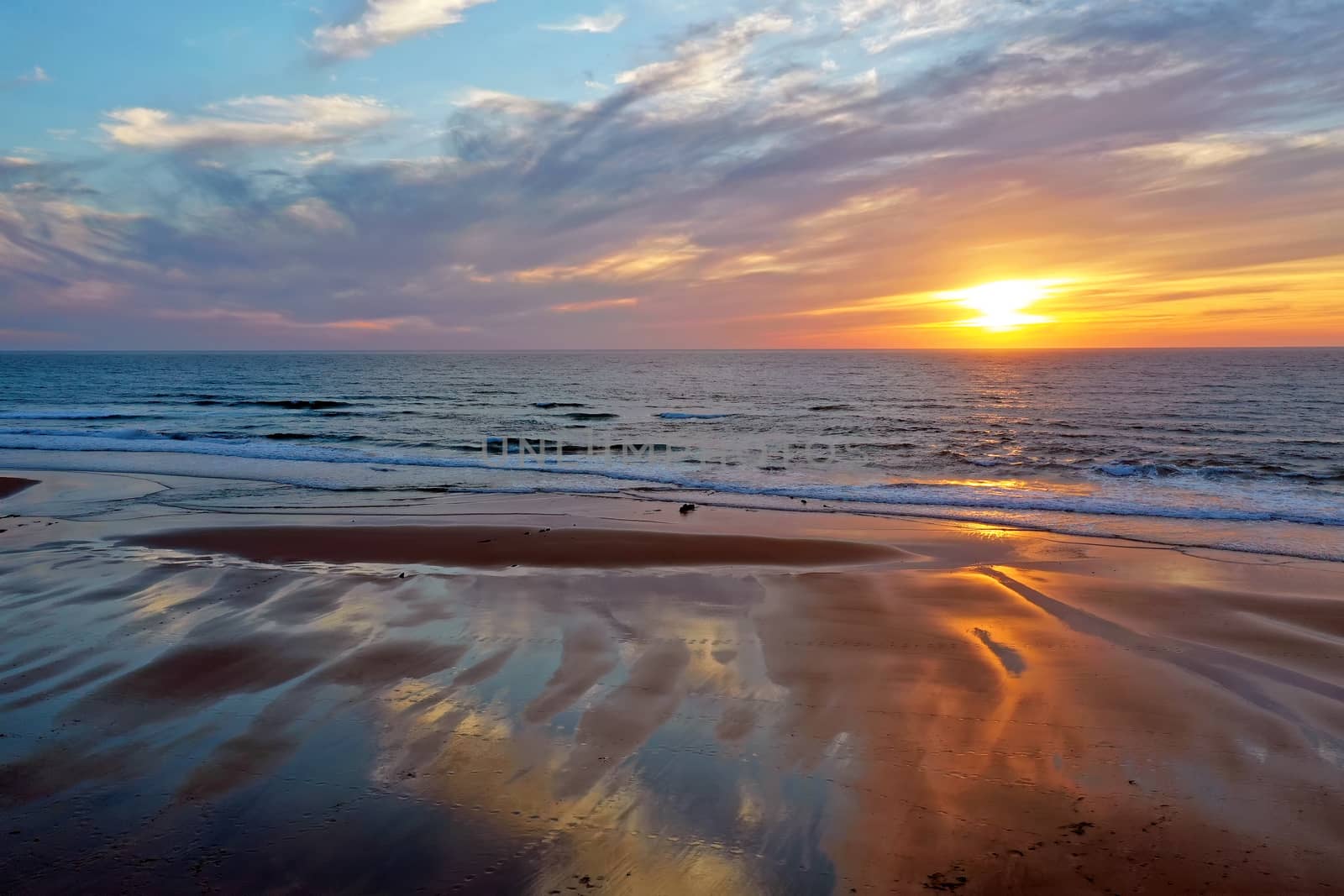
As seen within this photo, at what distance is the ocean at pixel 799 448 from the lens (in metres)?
15.3

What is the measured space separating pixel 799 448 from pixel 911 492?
9.27 meters

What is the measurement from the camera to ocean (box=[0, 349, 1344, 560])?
1531 centimetres

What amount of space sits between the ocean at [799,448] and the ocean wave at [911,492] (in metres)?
0.09

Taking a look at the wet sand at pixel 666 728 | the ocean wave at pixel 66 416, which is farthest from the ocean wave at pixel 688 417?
the wet sand at pixel 666 728

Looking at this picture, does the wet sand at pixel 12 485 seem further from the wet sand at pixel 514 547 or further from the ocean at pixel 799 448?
the wet sand at pixel 514 547

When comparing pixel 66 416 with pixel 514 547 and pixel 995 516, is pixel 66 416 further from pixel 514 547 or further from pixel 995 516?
pixel 995 516

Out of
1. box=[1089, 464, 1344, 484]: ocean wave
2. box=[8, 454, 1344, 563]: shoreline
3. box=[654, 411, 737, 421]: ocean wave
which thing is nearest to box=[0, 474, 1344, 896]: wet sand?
box=[8, 454, 1344, 563]: shoreline

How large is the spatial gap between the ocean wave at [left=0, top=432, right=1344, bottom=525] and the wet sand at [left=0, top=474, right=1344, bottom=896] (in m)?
4.78

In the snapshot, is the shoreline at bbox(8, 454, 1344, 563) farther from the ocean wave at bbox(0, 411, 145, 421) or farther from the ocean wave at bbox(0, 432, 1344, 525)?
the ocean wave at bbox(0, 411, 145, 421)

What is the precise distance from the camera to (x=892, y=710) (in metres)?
5.50

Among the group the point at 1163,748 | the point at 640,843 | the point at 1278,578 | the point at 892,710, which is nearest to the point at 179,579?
the point at 640,843

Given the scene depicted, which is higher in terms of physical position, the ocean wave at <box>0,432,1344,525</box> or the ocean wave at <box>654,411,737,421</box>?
the ocean wave at <box>654,411,737,421</box>

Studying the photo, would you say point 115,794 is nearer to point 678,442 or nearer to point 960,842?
point 960,842

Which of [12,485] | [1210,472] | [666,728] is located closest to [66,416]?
[12,485]
